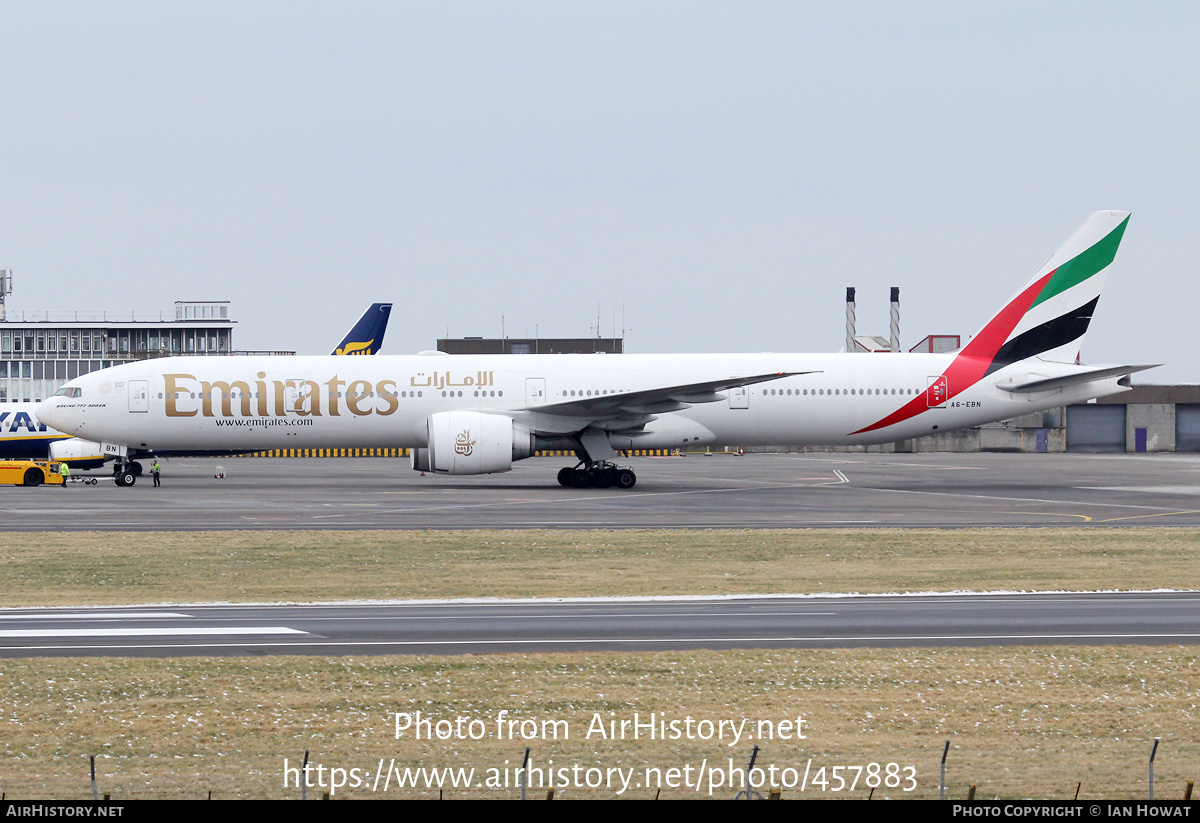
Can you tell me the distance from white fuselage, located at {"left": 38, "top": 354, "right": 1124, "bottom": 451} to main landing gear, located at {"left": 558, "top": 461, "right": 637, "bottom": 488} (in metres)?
0.97

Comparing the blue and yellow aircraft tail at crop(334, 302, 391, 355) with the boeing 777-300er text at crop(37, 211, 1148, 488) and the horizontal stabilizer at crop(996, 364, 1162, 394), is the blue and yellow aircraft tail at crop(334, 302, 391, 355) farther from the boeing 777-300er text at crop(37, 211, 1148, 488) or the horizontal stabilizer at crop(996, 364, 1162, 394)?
the horizontal stabilizer at crop(996, 364, 1162, 394)

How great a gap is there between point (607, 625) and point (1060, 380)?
31664 mm

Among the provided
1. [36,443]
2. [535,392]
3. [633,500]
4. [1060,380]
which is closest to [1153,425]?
[1060,380]

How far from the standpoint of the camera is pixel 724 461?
240 feet

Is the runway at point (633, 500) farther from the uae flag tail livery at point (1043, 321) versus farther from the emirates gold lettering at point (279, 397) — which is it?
the uae flag tail livery at point (1043, 321)

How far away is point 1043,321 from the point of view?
147 feet

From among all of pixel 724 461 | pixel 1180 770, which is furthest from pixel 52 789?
pixel 724 461

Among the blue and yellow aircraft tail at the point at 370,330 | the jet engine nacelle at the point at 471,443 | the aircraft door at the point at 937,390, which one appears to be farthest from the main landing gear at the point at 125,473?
the blue and yellow aircraft tail at the point at 370,330

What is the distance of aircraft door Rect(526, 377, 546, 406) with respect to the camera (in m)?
43.4

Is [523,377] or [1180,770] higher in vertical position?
[523,377]

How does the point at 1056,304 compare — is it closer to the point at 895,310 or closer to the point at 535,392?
the point at 535,392

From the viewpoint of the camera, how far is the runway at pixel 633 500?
31609mm

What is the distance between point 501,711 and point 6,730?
181 inches

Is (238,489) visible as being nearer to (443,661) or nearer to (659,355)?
(659,355)
